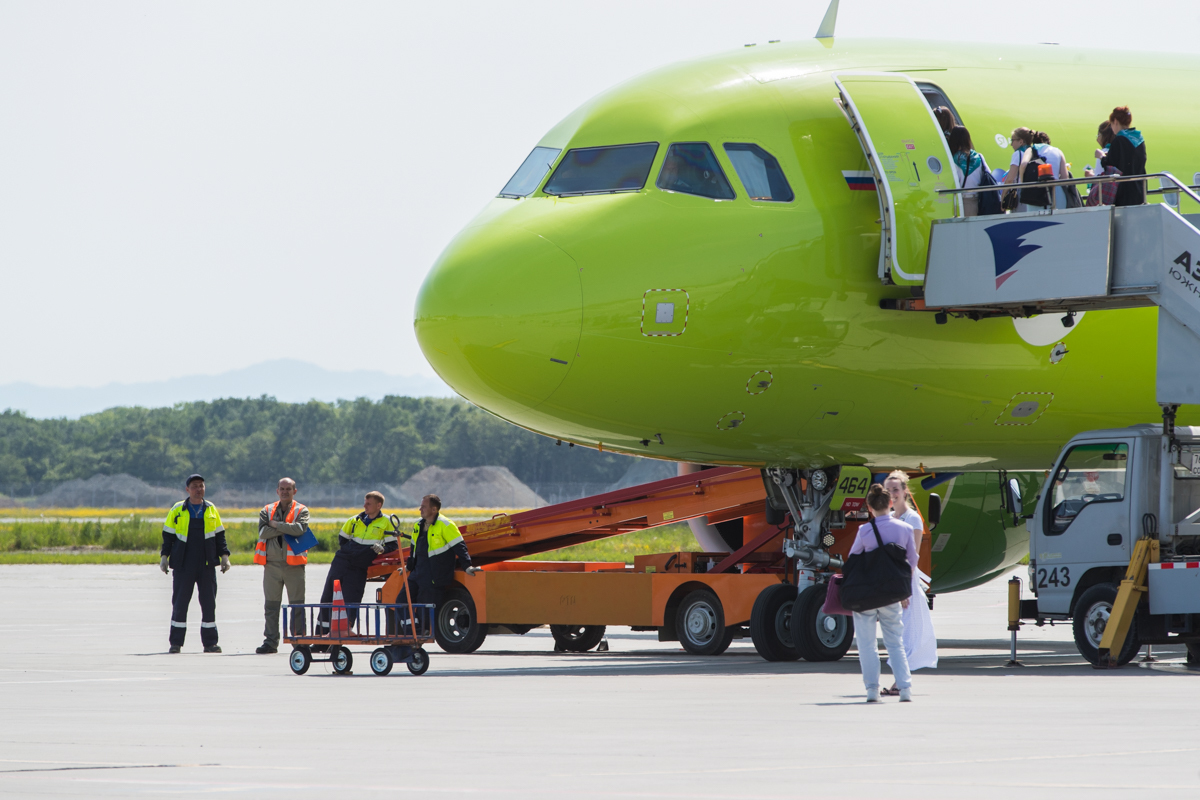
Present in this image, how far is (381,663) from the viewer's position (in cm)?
1612

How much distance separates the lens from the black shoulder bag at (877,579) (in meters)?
12.9

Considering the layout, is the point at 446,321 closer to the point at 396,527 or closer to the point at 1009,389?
the point at 396,527

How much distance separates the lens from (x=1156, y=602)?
1570cm

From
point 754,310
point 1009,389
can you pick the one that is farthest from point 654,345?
point 1009,389

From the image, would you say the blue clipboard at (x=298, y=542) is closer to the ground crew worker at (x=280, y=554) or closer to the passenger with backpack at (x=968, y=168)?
the ground crew worker at (x=280, y=554)

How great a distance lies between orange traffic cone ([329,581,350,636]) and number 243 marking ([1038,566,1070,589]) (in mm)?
6921

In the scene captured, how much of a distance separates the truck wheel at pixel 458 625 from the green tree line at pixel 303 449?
414 ft

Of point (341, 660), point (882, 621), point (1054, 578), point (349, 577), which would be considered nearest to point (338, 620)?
point (341, 660)

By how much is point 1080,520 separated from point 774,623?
320cm

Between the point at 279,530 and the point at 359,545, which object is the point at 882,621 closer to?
the point at 359,545

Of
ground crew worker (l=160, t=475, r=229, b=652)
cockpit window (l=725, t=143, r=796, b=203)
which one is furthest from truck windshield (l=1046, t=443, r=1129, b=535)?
ground crew worker (l=160, t=475, r=229, b=652)

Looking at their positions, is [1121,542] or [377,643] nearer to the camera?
[377,643]

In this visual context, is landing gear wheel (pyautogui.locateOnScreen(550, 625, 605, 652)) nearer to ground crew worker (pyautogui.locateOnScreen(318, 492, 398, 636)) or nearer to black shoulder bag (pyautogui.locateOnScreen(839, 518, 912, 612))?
ground crew worker (pyautogui.locateOnScreen(318, 492, 398, 636))

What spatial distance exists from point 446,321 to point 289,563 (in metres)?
5.87
